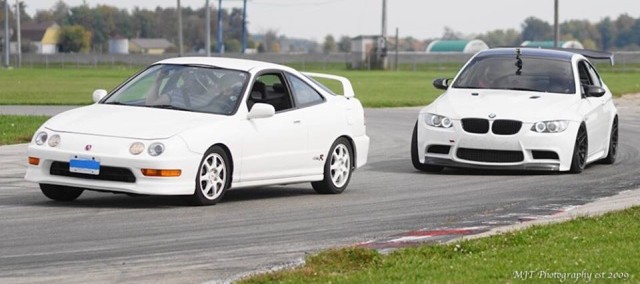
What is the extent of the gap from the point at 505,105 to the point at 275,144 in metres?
4.46

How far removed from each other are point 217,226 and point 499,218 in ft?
8.28

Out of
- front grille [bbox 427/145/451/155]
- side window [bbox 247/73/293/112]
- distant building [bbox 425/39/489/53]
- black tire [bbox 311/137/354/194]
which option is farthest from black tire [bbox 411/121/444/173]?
distant building [bbox 425/39/489/53]

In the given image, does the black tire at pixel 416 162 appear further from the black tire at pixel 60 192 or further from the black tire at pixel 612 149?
the black tire at pixel 60 192

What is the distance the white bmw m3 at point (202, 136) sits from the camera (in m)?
13.3

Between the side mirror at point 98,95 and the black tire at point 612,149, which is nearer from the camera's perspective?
the side mirror at point 98,95

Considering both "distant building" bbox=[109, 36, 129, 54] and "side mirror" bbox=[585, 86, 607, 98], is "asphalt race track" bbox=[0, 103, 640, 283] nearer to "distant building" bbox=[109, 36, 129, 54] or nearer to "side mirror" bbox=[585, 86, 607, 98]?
"side mirror" bbox=[585, 86, 607, 98]

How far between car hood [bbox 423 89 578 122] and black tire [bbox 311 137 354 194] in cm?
263

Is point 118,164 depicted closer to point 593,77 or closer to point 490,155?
point 490,155

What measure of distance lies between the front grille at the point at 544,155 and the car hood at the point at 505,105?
388mm

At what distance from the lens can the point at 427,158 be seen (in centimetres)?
1834

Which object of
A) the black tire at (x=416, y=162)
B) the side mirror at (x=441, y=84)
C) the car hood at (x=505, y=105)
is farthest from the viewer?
the side mirror at (x=441, y=84)

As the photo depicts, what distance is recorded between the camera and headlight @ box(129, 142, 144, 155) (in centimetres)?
1324

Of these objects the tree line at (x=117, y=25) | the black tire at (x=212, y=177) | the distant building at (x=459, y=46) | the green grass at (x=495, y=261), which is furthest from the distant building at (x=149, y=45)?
the green grass at (x=495, y=261)

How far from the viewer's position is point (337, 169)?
1573cm
